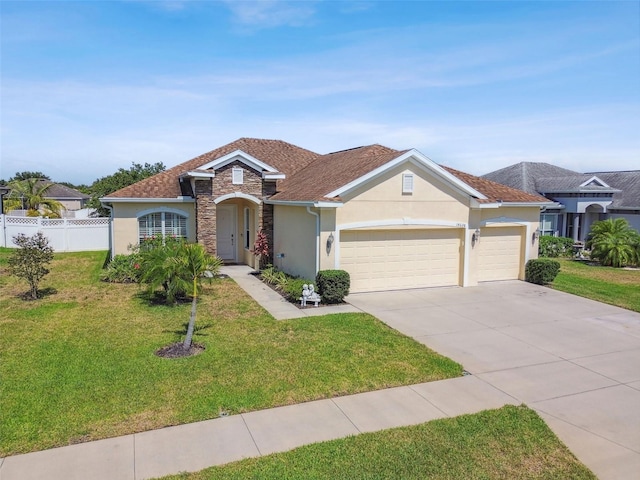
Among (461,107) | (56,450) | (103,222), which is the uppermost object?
(461,107)

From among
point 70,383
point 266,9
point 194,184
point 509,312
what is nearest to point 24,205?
point 194,184

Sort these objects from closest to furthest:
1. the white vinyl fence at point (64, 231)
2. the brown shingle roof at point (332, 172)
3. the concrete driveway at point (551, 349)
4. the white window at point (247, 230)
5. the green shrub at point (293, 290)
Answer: the concrete driveway at point (551, 349), the green shrub at point (293, 290), the brown shingle roof at point (332, 172), the white window at point (247, 230), the white vinyl fence at point (64, 231)

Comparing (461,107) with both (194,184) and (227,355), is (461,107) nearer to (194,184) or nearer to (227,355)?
(194,184)

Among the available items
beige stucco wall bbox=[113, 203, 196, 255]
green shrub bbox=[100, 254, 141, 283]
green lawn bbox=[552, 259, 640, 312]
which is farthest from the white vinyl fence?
green lawn bbox=[552, 259, 640, 312]

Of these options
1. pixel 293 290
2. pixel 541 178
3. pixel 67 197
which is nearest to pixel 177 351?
pixel 293 290

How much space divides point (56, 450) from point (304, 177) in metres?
14.6

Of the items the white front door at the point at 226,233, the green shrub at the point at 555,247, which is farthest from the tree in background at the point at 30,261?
the green shrub at the point at 555,247

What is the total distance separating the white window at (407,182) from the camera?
14.9 m

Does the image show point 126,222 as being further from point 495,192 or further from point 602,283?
point 602,283

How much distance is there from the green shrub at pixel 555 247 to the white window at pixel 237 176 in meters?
17.4

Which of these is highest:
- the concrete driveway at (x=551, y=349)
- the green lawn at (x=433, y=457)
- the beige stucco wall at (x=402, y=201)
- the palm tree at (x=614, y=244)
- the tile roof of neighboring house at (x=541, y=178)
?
the tile roof of neighboring house at (x=541, y=178)

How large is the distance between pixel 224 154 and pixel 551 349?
49.3 feet

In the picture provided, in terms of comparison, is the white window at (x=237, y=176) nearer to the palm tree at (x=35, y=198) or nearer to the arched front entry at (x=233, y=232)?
the arched front entry at (x=233, y=232)

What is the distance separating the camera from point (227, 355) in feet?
29.8
